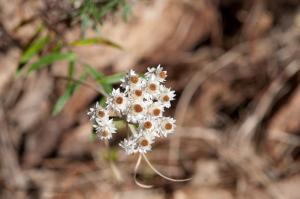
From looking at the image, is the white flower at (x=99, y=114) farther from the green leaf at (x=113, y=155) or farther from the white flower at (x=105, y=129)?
the green leaf at (x=113, y=155)

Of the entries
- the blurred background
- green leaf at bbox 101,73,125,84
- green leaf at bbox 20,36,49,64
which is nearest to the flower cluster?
green leaf at bbox 101,73,125,84

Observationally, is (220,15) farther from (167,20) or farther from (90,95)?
(90,95)

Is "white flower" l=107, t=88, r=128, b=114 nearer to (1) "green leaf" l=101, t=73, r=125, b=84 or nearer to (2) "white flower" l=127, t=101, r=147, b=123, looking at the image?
(2) "white flower" l=127, t=101, r=147, b=123

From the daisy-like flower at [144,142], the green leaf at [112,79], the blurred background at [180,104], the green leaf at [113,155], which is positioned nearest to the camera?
the daisy-like flower at [144,142]

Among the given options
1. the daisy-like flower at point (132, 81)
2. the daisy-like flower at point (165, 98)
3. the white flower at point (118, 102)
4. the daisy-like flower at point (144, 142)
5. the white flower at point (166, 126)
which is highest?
the daisy-like flower at point (132, 81)

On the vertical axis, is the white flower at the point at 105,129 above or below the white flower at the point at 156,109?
below

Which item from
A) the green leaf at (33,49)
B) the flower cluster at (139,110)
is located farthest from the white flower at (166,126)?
the green leaf at (33,49)

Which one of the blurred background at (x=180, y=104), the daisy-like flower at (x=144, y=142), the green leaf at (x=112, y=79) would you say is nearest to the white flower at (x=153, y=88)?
the daisy-like flower at (x=144, y=142)

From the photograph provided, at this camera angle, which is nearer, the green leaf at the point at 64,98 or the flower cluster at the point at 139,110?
the flower cluster at the point at 139,110

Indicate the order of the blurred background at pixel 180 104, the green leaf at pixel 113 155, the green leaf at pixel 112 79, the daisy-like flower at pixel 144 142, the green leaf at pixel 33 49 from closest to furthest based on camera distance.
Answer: the daisy-like flower at pixel 144 142 < the green leaf at pixel 112 79 < the green leaf at pixel 33 49 < the blurred background at pixel 180 104 < the green leaf at pixel 113 155
